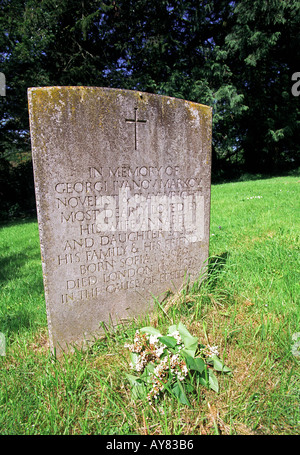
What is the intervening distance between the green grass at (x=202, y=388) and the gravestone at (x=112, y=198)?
0.90 feet

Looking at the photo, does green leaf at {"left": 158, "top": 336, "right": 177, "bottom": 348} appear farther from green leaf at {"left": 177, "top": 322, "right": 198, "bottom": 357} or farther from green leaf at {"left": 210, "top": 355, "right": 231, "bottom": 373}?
green leaf at {"left": 210, "top": 355, "right": 231, "bottom": 373}

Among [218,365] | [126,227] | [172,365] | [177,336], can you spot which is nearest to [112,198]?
[126,227]

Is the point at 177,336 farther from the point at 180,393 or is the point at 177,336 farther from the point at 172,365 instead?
the point at 180,393

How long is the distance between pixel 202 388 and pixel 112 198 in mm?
1432

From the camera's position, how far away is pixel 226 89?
13516mm

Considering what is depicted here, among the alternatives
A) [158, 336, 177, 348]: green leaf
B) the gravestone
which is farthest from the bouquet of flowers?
the gravestone

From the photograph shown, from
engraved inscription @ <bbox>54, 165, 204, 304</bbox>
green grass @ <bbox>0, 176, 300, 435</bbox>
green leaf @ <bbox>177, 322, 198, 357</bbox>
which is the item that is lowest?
green grass @ <bbox>0, 176, 300, 435</bbox>

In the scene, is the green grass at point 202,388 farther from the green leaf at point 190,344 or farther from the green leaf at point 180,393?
the green leaf at point 190,344

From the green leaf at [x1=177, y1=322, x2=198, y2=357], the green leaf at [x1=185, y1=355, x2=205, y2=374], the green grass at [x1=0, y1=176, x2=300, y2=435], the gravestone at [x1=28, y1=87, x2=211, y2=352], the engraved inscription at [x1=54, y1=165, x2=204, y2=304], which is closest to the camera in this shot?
the green grass at [x1=0, y1=176, x2=300, y2=435]

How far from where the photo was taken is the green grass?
A: 149cm

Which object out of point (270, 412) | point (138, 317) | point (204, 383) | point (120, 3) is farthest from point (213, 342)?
point (120, 3)

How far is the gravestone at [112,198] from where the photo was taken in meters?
1.92

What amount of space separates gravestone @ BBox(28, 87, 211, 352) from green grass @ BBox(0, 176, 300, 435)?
0.27 metres

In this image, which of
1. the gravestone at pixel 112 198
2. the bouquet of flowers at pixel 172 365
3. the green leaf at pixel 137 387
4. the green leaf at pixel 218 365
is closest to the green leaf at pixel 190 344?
the bouquet of flowers at pixel 172 365
